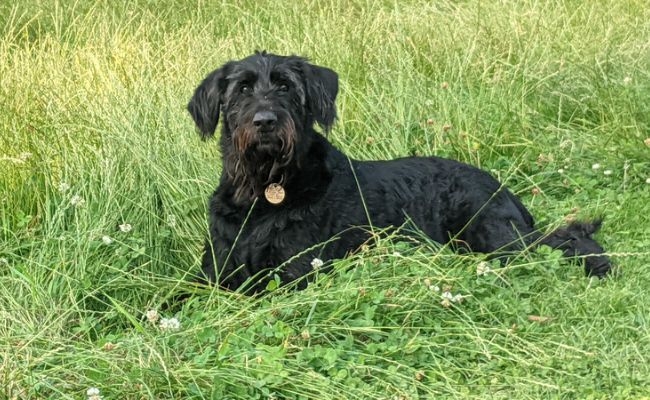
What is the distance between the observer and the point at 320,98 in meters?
4.70

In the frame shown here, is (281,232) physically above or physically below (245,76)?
below

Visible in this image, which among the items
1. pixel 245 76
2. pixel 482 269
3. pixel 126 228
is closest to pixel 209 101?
pixel 245 76

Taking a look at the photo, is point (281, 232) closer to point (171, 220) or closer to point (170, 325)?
point (171, 220)

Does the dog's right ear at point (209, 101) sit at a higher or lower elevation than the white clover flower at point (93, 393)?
higher

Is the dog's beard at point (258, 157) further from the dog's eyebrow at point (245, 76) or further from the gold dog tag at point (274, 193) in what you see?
the dog's eyebrow at point (245, 76)

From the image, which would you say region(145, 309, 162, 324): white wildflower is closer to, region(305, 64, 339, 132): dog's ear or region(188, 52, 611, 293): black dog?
region(188, 52, 611, 293): black dog

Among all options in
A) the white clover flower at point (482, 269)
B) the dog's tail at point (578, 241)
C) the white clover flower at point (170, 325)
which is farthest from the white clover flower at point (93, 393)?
the dog's tail at point (578, 241)

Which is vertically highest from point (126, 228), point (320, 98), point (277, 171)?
point (320, 98)

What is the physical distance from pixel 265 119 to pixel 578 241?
1.81m

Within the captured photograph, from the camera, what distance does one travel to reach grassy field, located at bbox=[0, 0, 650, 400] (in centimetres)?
367

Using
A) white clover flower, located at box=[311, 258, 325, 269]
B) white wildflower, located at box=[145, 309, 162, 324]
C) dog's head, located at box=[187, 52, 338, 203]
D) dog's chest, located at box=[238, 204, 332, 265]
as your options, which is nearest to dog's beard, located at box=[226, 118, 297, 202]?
dog's head, located at box=[187, 52, 338, 203]

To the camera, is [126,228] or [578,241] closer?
[126,228]

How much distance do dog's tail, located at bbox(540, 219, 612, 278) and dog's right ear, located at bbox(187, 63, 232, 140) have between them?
1.63 meters

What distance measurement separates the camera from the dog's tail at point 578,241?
16.6 ft
